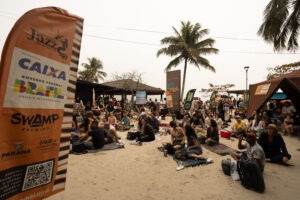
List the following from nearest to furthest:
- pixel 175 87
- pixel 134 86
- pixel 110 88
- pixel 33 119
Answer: pixel 33 119 < pixel 175 87 < pixel 110 88 < pixel 134 86

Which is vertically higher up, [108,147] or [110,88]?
[110,88]

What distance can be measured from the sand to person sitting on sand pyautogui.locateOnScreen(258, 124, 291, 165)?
0.72ft

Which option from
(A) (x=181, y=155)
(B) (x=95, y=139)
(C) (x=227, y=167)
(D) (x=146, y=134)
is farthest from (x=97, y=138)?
(C) (x=227, y=167)

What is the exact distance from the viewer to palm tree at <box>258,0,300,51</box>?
10023 millimetres

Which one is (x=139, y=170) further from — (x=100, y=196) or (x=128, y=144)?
(x=128, y=144)

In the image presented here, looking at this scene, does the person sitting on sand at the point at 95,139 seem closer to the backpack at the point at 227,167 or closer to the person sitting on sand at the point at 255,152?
the backpack at the point at 227,167

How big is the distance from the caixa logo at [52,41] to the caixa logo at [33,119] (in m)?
0.54

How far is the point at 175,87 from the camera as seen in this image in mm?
13633

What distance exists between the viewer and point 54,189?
4.91 feet

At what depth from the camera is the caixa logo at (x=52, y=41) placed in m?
1.25

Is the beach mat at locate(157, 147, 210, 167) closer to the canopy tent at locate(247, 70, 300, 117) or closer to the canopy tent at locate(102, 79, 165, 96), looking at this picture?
the canopy tent at locate(247, 70, 300, 117)

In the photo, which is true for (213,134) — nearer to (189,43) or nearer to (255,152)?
(255,152)

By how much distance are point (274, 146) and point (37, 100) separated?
5.94 metres

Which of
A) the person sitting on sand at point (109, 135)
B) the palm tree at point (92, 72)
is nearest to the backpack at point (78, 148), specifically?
the person sitting on sand at point (109, 135)
